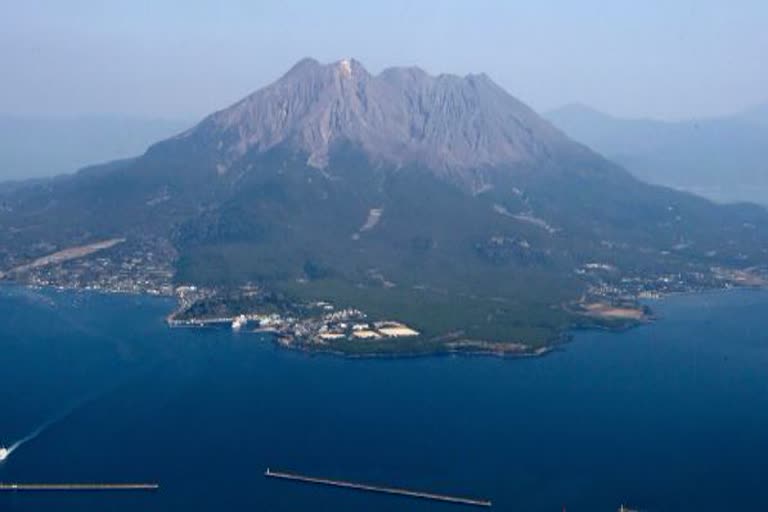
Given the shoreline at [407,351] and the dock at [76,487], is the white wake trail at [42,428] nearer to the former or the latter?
the dock at [76,487]

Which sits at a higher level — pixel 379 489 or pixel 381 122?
pixel 381 122

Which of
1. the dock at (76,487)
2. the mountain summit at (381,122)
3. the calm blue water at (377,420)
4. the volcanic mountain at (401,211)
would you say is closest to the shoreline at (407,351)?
the calm blue water at (377,420)

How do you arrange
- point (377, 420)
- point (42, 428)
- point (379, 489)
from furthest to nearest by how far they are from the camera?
1. point (377, 420)
2. point (42, 428)
3. point (379, 489)

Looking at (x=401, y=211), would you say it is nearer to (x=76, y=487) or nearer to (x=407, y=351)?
(x=407, y=351)

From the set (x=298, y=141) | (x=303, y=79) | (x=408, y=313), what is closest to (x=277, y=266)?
(x=408, y=313)

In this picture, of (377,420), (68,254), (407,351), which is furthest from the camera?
(68,254)

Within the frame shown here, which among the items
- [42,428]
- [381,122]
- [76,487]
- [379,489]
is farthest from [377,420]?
[381,122]

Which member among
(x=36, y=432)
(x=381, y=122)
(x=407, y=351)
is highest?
(x=381, y=122)
